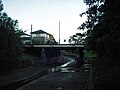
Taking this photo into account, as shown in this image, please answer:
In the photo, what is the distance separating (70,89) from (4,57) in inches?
772

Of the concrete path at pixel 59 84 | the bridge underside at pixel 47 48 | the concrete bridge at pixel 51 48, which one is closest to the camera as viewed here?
the concrete path at pixel 59 84

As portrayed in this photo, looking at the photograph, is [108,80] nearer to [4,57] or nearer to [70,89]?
[70,89]

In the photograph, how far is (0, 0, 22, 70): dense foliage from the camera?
38.6 meters

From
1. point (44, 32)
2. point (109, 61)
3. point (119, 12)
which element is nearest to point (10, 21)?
point (109, 61)

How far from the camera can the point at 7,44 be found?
3919cm

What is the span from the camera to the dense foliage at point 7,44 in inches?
1520

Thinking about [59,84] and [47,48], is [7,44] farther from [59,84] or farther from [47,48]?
[47,48]

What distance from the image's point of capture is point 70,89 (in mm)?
24094

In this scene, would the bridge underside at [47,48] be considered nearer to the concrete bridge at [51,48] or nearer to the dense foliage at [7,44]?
the concrete bridge at [51,48]

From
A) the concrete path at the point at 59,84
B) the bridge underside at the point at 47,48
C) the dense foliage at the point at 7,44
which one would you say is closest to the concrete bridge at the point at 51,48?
the bridge underside at the point at 47,48

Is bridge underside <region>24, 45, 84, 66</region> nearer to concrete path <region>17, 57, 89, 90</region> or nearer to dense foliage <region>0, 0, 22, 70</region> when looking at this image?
dense foliage <region>0, 0, 22, 70</region>

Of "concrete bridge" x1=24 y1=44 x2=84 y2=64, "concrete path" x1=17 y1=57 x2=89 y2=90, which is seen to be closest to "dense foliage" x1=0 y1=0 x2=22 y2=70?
"concrete path" x1=17 y1=57 x2=89 y2=90

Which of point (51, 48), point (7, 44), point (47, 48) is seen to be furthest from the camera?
point (51, 48)

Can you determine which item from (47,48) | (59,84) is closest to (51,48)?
(47,48)
